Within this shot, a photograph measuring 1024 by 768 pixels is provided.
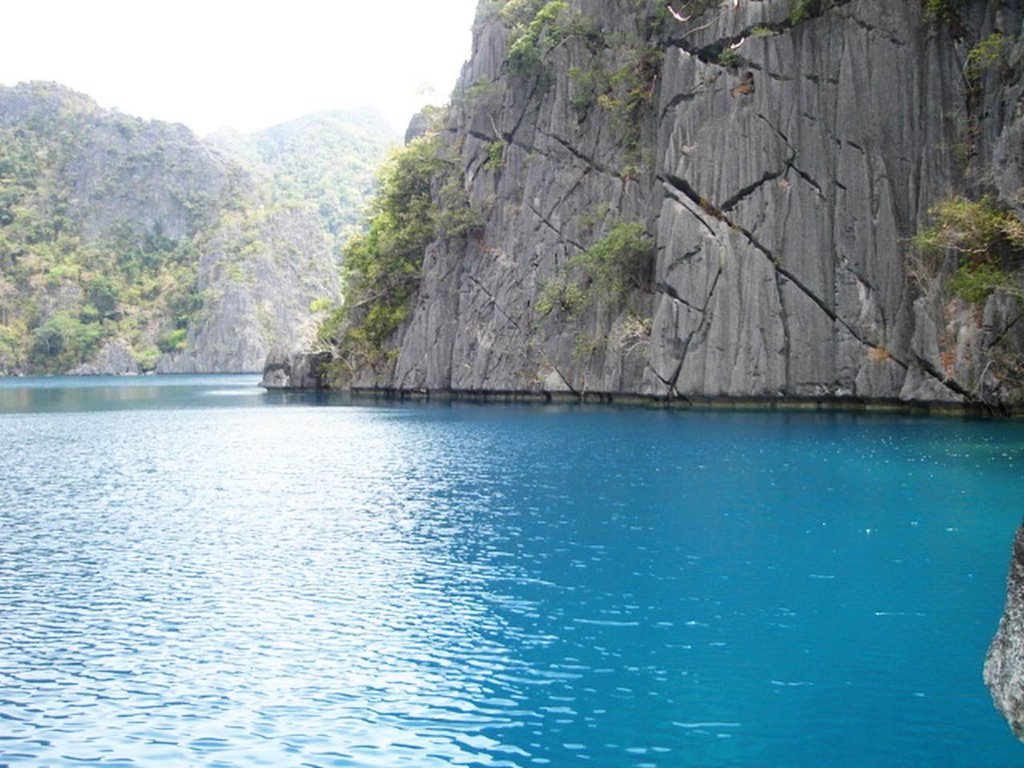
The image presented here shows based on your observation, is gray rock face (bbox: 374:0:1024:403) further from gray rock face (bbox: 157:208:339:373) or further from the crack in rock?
gray rock face (bbox: 157:208:339:373)

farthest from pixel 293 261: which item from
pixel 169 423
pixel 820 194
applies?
pixel 820 194

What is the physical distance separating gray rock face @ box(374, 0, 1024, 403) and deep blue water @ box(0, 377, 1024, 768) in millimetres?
13773

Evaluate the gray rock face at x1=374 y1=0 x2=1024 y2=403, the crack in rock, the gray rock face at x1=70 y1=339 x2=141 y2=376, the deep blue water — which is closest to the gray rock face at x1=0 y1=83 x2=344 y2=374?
the gray rock face at x1=70 y1=339 x2=141 y2=376

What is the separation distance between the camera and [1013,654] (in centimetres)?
632

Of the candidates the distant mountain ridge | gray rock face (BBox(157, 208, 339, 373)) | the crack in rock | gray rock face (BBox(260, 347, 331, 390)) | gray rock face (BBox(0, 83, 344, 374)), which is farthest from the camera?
gray rock face (BBox(157, 208, 339, 373))

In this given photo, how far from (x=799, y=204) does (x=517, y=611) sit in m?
36.6

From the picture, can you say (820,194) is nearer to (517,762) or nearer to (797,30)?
(797,30)

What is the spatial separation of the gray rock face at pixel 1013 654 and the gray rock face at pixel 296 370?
251ft

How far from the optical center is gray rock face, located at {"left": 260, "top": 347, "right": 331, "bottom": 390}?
268 feet

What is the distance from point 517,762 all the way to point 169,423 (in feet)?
143

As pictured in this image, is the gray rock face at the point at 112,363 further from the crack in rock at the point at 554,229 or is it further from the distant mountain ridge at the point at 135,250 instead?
the crack in rock at the point at 554,229

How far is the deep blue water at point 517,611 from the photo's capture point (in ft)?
31.8

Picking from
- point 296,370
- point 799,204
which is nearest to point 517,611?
Answer: point 799,204

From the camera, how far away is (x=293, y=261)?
16162 cm
